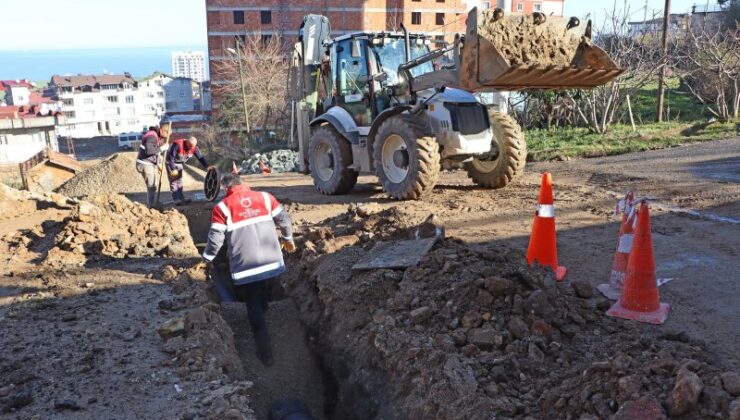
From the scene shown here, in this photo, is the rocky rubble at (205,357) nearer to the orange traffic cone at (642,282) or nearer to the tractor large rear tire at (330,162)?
the orange traffic cone at (642,282)

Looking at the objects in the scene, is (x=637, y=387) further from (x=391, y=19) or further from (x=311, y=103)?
(x=391, y=19)

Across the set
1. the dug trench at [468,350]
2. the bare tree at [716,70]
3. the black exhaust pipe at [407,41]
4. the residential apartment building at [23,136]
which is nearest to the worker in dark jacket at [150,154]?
the black exhaust pipe at [407,41]

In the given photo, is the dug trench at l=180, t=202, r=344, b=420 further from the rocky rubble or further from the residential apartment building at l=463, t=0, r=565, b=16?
the residential apartment building at l=463, t=0, r=565, b=16

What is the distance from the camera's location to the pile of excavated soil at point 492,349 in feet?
9.71

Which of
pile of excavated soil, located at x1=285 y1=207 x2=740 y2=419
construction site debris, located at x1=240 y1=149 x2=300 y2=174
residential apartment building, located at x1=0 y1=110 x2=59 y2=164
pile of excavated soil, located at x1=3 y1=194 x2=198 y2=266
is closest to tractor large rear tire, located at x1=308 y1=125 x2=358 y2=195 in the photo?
pile of excavated soil, located at x1=3 y1=194 x2=198 y2=266

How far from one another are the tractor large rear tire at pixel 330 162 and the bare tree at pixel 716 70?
13225mm

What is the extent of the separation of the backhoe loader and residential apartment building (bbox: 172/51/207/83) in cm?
15723

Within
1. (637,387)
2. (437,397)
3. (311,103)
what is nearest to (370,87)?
(311,103)

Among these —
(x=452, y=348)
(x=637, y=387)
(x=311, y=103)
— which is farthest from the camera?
(x=311, y=103)

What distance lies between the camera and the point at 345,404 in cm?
488

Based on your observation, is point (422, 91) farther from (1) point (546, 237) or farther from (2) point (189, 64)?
(2) point (189, 64)

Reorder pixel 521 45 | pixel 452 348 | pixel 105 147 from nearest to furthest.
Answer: pixel 452 348 < pixel 521 45 < pixel 105 147

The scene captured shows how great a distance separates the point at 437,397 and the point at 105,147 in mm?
61301

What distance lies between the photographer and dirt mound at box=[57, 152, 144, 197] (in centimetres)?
1459
